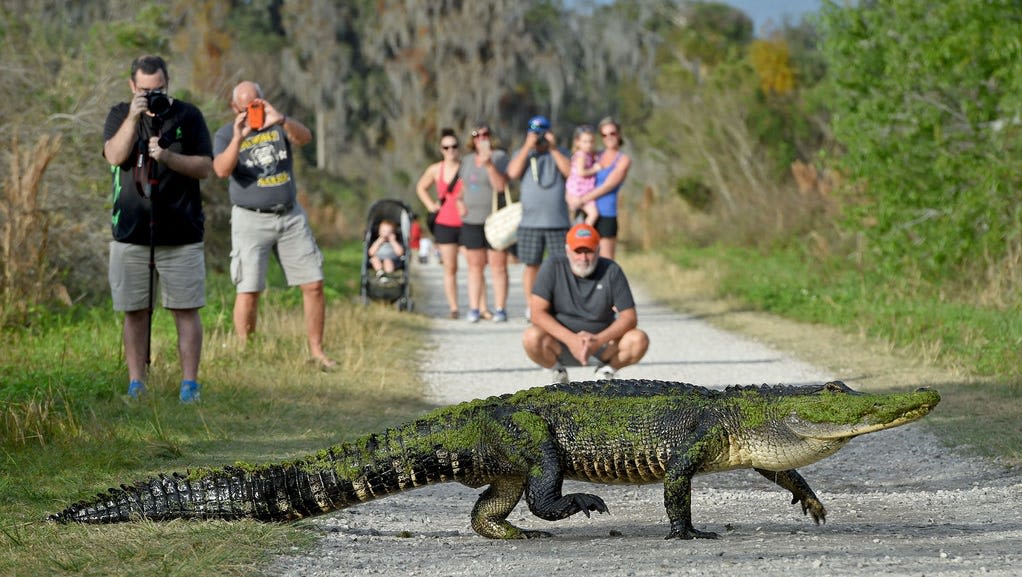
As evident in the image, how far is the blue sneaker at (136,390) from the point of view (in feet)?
31.8

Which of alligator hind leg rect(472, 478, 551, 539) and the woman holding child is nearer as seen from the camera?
alligator hind leg rect(472, 478, 551, 539)

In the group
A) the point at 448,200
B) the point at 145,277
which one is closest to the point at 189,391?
the point at 145,277

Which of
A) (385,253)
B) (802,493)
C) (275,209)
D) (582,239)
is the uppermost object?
(275,209)

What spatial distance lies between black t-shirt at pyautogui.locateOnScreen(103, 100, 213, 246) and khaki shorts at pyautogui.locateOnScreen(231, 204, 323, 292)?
5.12ft

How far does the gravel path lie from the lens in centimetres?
563

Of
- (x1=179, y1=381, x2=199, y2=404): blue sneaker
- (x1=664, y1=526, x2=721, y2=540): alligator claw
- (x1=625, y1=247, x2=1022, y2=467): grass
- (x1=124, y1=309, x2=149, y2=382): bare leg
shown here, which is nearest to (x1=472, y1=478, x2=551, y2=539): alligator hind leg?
(x1=664, y1=526, x2=721, y2=540): alligator claw

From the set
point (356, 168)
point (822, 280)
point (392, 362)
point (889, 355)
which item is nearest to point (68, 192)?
point (392, 362)

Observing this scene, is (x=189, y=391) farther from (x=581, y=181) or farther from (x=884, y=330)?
(x=884, y=330)

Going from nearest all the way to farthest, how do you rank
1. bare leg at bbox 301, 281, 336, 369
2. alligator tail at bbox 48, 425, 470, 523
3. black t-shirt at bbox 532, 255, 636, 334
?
alligator tail at bbox 48, 425, 470, 523 < black t-shirt at bbox 532, 255, 636, 334 < bare leg at bbox 301, 281, 336, 369

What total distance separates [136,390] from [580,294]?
3.40 meters

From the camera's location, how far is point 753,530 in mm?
6574

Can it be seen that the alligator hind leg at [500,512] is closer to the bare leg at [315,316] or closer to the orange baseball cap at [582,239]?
the orange baseball cap at [582,239]

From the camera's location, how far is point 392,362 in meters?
13.1

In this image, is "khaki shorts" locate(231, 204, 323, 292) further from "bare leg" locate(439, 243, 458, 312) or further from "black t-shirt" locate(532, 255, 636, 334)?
"bare leg" locate(439, 243, 458, 312)
